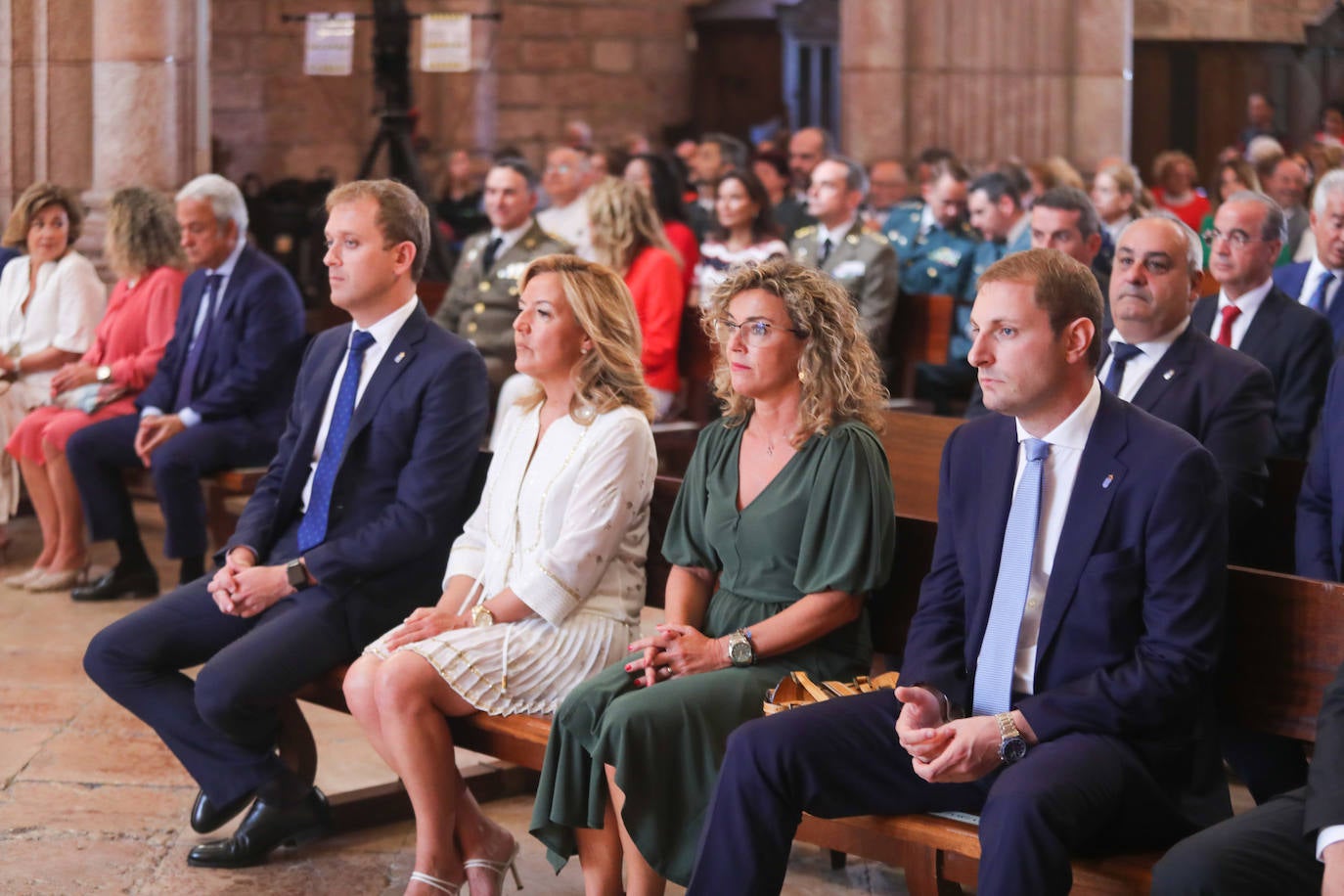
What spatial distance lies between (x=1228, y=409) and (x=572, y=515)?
1423mm

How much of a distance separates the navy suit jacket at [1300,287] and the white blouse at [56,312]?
13.9 feet

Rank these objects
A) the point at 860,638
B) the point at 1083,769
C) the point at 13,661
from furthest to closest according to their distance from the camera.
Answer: the point at 13,661
the point at 860,638
the point at 1083,769

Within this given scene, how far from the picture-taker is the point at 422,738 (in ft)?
11.5

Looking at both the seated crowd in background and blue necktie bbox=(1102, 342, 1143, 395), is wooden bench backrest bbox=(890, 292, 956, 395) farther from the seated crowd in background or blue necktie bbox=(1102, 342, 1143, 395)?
blue necktie bbox=(1102, 342, 1143, 395)

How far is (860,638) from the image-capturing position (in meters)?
3.47

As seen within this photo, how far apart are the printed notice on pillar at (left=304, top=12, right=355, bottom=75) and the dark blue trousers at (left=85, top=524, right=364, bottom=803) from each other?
6.33m

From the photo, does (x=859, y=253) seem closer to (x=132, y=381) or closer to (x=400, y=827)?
(x=132, y=381)

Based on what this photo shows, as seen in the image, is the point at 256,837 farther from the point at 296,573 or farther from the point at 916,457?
the point at 916,457

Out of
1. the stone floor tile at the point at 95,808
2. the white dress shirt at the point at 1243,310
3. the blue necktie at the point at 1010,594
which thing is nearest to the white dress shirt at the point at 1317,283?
the white dress shirt at the point at 1243,310

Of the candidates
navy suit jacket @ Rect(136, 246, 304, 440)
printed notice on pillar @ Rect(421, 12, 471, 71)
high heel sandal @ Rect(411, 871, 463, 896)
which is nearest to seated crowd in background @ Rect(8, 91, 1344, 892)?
high heel sandal @ Rect(411, 871, 463, 896)

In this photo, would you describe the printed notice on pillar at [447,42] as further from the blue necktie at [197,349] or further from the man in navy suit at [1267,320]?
the man in navy suit at [1267,320]

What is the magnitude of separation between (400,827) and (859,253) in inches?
137

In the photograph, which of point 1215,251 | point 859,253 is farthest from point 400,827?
point 859,253

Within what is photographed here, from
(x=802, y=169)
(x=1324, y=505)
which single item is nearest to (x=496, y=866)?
(x=1324, y=505)
